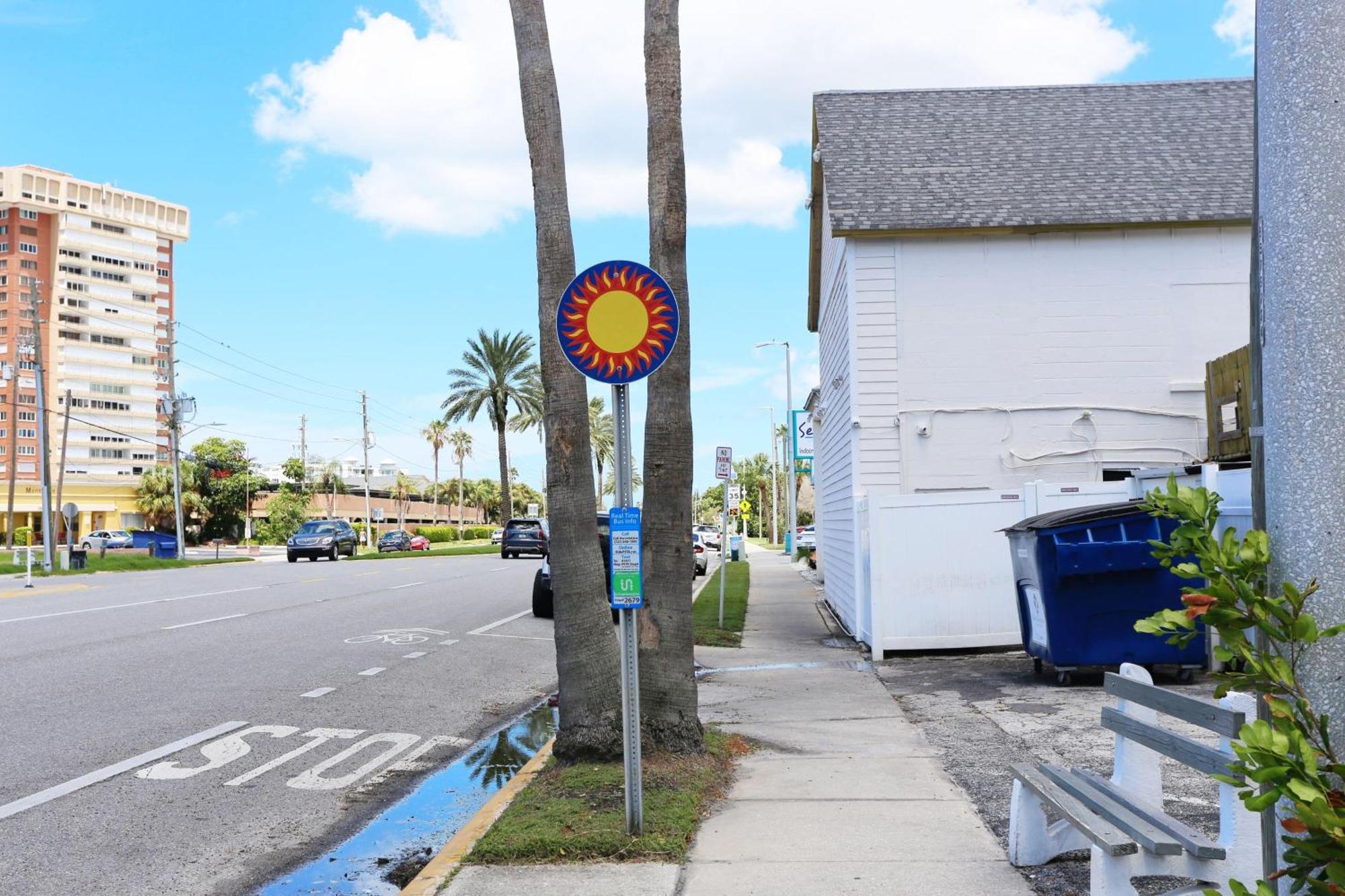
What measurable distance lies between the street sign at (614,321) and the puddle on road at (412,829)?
2.65 meters

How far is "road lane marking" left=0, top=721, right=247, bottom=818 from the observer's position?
6.47m

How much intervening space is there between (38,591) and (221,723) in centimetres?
1995

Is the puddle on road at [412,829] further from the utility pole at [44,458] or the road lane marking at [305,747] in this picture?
the utility pole at [44,458]

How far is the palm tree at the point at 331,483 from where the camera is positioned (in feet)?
362

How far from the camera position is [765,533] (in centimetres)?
15150

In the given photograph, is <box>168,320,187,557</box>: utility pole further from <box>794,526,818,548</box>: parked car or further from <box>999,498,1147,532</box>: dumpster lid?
<box>999,498,1147,532</box>: dumpster lid

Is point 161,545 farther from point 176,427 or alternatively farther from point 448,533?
point 448,533

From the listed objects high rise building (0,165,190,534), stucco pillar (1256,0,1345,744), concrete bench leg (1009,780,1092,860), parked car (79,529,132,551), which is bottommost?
parked car (79,529,132,551)

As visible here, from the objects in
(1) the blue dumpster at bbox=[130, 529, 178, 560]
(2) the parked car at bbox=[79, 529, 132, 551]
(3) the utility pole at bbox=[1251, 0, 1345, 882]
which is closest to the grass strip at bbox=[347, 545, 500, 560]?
(1) the blue dumpster at bbox=[130, 529, 178, 560]

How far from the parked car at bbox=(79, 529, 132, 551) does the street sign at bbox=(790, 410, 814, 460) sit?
159 ft

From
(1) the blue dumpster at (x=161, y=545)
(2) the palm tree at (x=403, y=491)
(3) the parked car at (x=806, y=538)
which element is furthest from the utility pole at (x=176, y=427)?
(2) the palm tree at (x=403, y=491)

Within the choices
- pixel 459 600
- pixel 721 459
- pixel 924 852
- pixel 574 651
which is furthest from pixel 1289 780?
pixel 459 600

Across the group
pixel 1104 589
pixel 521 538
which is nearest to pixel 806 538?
pixel 521 538

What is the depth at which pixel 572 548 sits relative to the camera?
7008mm
